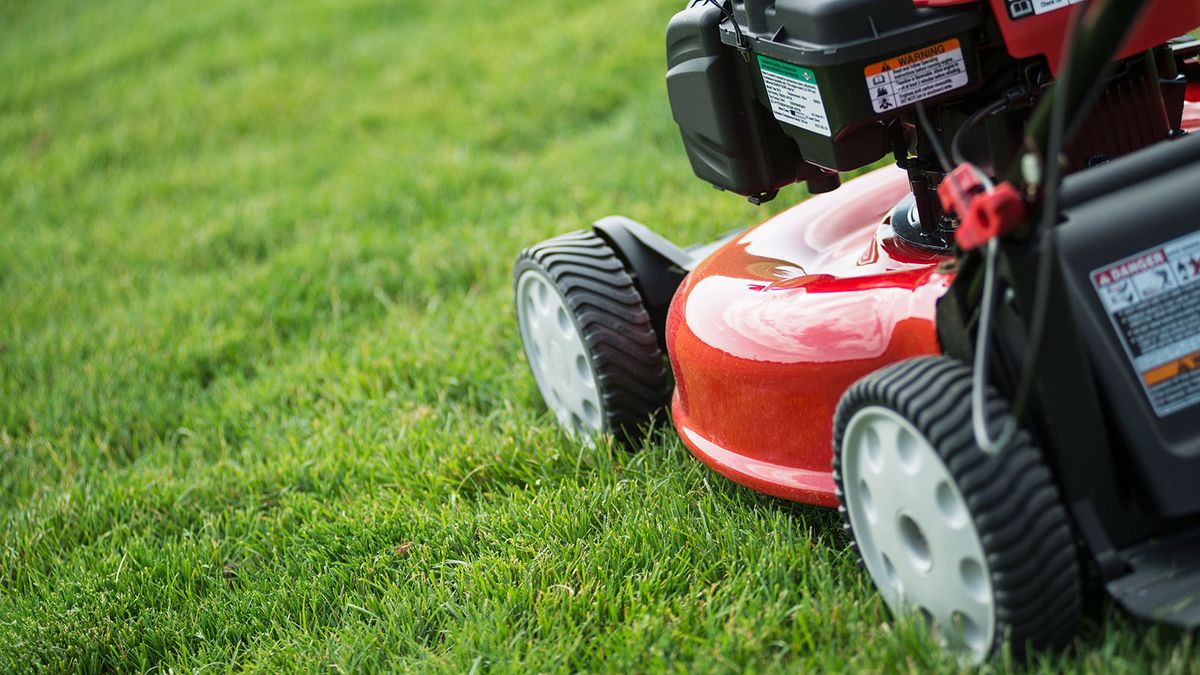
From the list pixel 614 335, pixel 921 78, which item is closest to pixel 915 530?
pixel 921 78

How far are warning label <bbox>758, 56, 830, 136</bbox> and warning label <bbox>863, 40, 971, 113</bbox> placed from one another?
0.30ft

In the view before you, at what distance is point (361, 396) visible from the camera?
3.01 m

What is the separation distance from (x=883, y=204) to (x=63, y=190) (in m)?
3.98

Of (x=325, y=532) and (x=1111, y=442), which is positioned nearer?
(x=1111, y=442)

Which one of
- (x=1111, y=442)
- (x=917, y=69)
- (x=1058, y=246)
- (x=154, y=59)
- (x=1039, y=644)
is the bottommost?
(x=1039, y=644)

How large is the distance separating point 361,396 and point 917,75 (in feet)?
5.42

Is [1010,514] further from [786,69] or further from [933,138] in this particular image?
[786,69]

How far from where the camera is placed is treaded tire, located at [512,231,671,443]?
7.73ft

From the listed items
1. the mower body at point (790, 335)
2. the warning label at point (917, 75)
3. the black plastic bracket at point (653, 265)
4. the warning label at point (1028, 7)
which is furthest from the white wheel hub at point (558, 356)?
the warning label at point (1028, 7)

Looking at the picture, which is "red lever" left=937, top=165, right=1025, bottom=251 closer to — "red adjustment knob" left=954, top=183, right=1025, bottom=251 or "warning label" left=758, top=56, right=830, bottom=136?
"red adjustment knob" left=954, top=183, right=1025, bottom=251

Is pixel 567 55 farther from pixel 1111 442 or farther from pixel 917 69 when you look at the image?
pixel 1111 442

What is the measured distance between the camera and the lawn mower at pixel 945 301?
4.67 feet

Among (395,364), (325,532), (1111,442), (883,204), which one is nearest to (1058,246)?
(1111,442)

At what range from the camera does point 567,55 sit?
512 cm
